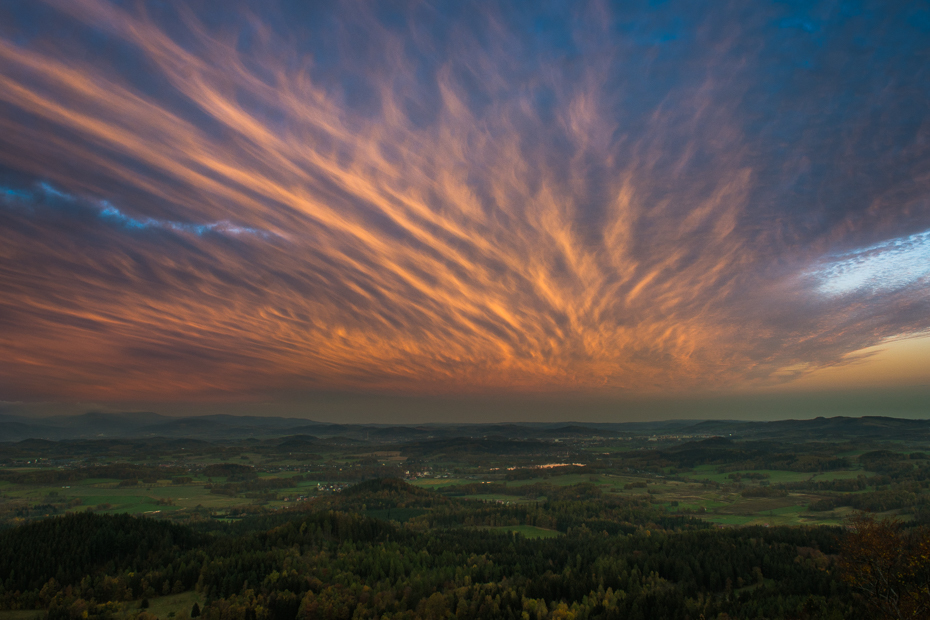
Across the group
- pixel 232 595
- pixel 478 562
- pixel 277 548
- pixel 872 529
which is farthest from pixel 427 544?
pixel 872 529

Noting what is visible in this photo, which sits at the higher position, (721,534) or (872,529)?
(872,529)

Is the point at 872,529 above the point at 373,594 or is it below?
above

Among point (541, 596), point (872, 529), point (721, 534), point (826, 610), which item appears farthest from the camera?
point (721, 534)

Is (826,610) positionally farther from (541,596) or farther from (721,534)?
(721,534)

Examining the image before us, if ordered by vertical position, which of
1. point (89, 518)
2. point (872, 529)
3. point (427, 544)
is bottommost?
point (427, 544)

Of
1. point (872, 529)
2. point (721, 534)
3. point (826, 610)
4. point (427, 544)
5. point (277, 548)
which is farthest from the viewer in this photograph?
point (427, 544)

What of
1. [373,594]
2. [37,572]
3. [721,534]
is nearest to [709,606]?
[721,534]

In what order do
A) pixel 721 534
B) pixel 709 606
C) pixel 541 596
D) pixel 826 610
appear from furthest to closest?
pixel 721 534
pixel 541 596
pixel 709 606
pixel 826 610

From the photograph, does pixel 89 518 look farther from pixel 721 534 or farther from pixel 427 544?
pixel 721 534

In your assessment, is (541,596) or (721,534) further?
(721,534)
